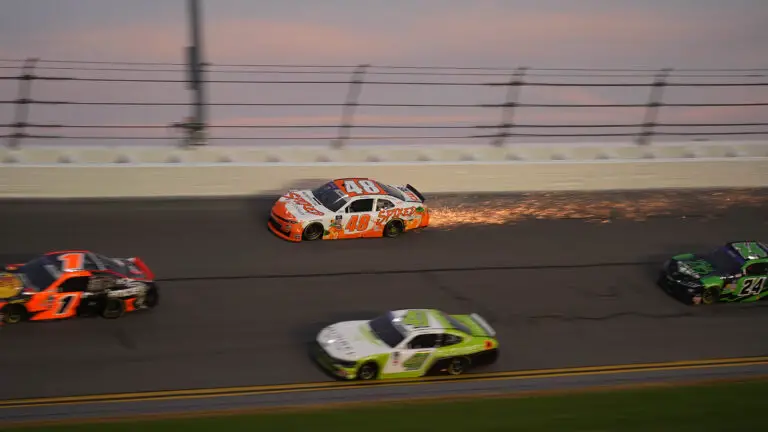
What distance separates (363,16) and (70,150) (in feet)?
77.6

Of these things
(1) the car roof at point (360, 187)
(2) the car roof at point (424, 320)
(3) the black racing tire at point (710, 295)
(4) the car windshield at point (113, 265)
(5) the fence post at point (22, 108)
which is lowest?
(3) the black racing tire at point (710, 295)

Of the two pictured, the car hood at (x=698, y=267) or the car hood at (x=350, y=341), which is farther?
the car hood at (x=698, y=267)

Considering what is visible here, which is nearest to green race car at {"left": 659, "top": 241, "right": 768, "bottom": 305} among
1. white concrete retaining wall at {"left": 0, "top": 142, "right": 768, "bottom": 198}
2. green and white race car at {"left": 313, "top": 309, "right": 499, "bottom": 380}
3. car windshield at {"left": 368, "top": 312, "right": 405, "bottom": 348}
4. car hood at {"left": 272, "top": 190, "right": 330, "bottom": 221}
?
green and white race car at {"left": 313, "top": 309, "right": 499, "bottom": 380}

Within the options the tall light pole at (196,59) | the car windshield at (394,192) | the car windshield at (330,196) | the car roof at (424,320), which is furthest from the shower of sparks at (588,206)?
the tall light pole at (196,59)

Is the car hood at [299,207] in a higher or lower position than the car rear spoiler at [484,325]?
higher

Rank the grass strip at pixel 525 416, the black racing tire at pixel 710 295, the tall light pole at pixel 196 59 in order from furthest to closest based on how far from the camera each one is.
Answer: the tall light pole at pixel 196 59 < the black racing tire at pixel 710 295 < the grass strip at pixel 525 416

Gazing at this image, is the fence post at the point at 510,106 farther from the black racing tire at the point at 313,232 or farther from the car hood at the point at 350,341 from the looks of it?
the car hood at the point at 350,341

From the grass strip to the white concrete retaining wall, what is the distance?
945 centimetres

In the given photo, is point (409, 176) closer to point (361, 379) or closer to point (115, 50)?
point (361, 379)

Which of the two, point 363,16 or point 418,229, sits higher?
point 363,16

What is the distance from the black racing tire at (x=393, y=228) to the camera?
1802 centimetres

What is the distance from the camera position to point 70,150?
1927 cm

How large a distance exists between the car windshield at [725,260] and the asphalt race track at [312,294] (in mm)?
707

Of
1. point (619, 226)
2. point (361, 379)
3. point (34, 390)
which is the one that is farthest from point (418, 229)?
point (34, 390)
